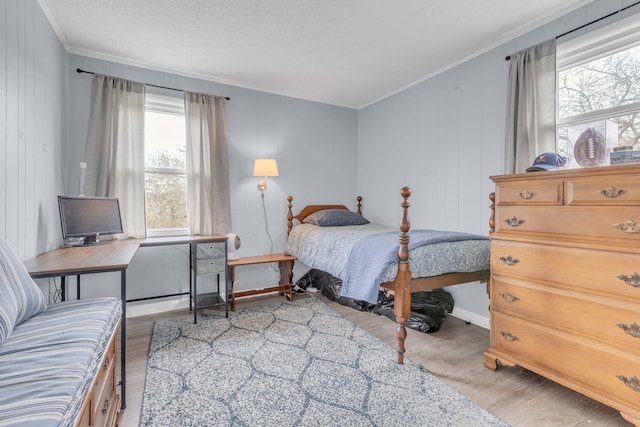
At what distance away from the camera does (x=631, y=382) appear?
1.43 metres

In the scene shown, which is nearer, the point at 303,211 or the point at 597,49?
the point at 597,49

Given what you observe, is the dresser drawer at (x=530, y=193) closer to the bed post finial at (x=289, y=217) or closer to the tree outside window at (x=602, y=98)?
the tree outside window at (x=602, y=98)

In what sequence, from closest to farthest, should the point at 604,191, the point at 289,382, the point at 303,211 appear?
the point at 604,191, the point at 289,382, the point at 303,211

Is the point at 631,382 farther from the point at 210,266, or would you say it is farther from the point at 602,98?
the point at 210,266

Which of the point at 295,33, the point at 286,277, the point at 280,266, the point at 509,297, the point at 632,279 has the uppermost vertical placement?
the point at 295,33

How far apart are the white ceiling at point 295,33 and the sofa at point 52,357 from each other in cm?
200

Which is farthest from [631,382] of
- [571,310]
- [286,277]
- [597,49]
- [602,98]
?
[286,277]

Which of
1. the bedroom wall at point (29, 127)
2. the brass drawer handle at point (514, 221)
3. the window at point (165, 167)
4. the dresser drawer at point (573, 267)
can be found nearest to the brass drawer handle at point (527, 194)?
the brass drawer handle at point (514, 221)

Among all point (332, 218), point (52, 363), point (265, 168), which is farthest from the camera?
point (332, 218)

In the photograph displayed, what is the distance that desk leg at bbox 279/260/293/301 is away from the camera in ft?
11.7

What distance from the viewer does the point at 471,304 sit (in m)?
2.94

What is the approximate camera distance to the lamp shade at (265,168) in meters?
3.55

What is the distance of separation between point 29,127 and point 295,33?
6.66 feet

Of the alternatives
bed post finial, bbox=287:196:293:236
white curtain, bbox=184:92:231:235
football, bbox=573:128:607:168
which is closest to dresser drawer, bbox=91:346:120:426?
white curtain, bbox=184:92:231:235
